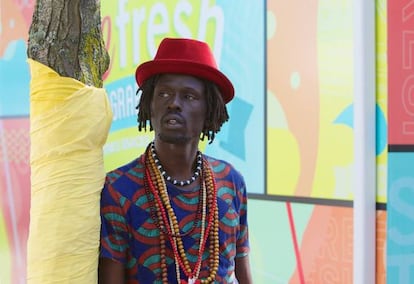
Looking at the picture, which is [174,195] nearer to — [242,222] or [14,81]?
[242,222]

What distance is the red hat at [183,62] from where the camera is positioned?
1.86m

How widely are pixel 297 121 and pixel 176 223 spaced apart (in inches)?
61.4

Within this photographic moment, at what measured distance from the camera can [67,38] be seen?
1.87 metres

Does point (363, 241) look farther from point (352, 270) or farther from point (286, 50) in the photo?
point (286, 50)

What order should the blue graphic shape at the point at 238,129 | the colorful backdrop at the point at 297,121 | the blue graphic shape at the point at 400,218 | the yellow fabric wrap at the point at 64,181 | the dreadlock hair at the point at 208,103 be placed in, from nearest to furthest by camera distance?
the yellow fabric wrap at the point at 64,181, the dreadlock hair at the point at 208,103, the blue graphic shape at the point at 400,218, the colorful backdrop at the point at 297,121, the blue graphic shape at the point at 238,129

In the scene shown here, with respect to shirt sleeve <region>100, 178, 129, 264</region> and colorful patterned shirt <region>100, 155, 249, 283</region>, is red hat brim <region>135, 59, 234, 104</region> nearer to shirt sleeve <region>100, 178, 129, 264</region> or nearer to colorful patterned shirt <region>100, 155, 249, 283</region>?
colorful patterned shirt <region>100, 155, 249, 283</region>

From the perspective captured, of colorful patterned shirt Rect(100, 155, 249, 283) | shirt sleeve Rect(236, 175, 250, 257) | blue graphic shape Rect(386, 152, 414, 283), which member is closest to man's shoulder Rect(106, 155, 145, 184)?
colorful patterned shirt Rect(100, 155, 249, 283)

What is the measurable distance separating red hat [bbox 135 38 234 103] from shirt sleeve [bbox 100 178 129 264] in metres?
0.36

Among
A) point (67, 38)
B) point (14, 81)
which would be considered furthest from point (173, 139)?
point (14, 81)

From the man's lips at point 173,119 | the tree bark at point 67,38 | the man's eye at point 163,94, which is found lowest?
the man's lips at point 173,119

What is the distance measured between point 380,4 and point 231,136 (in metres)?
1.10

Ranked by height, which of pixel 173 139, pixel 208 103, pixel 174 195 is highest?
pixel 208 103

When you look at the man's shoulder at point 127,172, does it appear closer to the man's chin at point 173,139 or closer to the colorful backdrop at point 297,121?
the man's chin at point 173,139

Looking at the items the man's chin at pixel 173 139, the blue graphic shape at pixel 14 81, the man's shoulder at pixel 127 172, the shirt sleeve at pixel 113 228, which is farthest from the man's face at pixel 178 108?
the blue graphic shape at pixel 14 81
